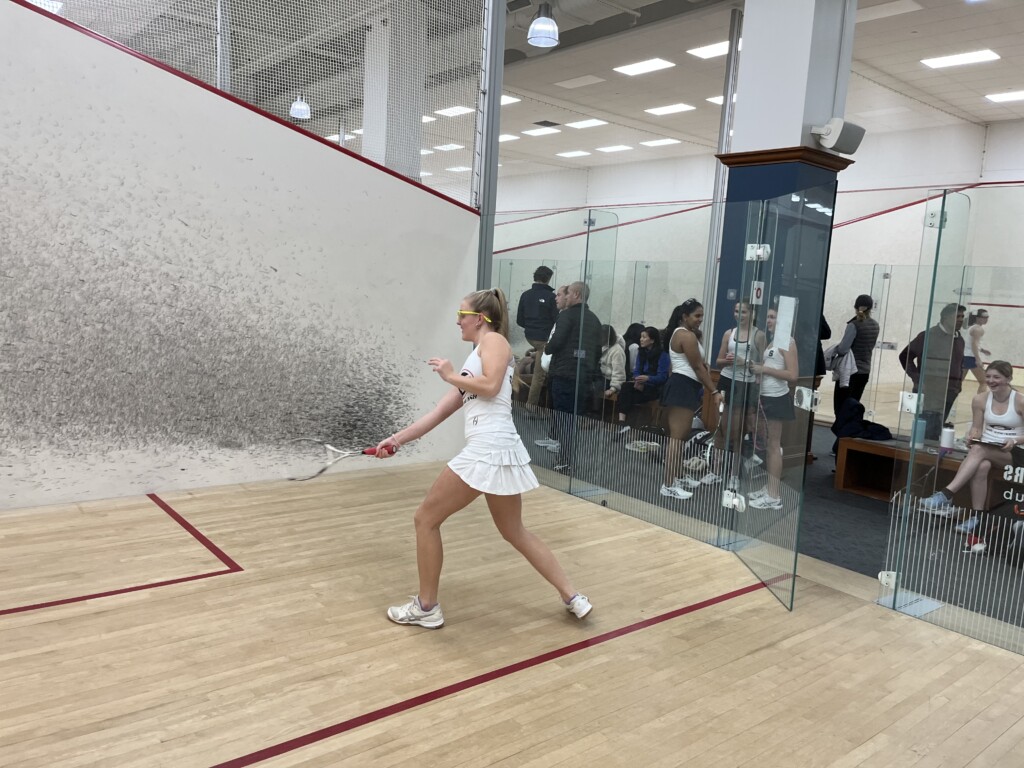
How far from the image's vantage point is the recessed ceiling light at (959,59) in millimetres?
6386

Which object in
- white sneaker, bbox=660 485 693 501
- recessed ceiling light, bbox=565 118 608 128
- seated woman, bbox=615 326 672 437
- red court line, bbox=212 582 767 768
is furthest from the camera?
A: recessed ceiling light, bbox=565 118 608 128

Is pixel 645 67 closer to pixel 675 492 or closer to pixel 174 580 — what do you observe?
pixel 675 492

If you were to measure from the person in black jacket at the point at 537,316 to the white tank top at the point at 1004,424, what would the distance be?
6.26 ft

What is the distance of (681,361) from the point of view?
327cm

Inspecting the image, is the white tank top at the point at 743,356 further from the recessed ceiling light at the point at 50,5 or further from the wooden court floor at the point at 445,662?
the recessed ceiling light at the point at 50,5

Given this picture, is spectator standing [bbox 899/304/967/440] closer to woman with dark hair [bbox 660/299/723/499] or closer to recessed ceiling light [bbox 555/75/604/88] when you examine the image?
woman with dark hair [bbox 660/299/723/499]

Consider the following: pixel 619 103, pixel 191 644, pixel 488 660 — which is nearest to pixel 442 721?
pixel 488 660

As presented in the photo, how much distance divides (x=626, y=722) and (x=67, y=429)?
91.5 inches

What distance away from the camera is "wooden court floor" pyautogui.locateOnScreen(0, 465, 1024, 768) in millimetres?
1579

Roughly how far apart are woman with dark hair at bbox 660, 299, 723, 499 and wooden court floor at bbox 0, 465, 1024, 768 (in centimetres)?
48

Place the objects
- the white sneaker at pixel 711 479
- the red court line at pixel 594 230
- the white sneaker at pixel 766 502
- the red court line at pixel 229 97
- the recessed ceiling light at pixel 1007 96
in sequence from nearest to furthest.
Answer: the white sneaker at pixel 766 502 → the red court line at pixel 229 97 → the white sneaker at pixel 711 479 → the red court line at pixel 594 230 → the recessed ceiling light at pixel 1007 96

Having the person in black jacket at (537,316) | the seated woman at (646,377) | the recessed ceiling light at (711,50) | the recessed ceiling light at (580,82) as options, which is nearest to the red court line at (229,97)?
the person in black jacket at (537,316)

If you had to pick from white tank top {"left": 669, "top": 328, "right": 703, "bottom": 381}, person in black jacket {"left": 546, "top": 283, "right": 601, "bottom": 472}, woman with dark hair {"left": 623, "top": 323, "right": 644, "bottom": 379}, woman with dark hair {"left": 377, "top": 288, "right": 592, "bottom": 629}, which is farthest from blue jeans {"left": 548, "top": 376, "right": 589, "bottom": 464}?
woman with dark hair {"left": 377, "top": 288, "right": 592, "bottom": 629}

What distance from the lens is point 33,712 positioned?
62.5 inches
